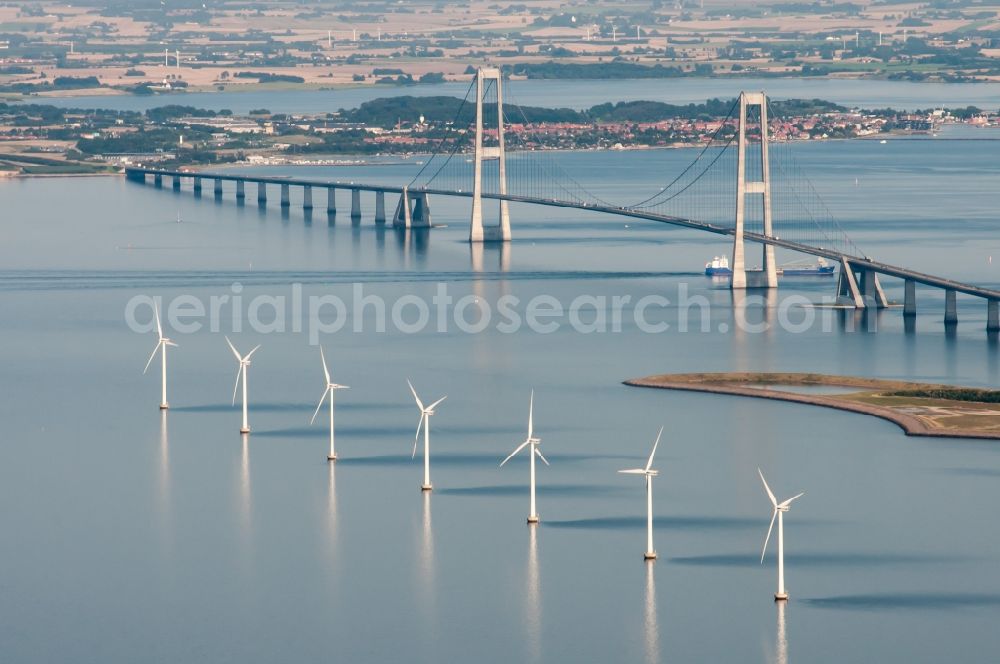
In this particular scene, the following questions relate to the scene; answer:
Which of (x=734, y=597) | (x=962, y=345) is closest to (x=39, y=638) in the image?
(x=734, y=597)

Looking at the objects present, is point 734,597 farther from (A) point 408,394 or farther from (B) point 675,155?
(B) point 675,155

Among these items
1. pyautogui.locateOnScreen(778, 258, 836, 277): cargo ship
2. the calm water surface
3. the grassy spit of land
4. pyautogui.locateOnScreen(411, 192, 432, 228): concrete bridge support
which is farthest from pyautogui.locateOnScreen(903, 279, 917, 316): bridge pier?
pyautogui.locateOnScreen(411, 192, 432, 228): concrete bridge support

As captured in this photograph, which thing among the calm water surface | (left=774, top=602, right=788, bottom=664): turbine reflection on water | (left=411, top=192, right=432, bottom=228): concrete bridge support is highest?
(left=411, top=192, right=432, bottom=228): concrete bridge support

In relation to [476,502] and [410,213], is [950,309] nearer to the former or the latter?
[476,502]

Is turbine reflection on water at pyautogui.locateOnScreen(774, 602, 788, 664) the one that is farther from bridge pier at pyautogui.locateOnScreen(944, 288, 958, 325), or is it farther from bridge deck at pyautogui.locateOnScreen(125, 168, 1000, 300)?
bridge pier at pyautogui.locateOnScreen(944, 288, 958, 325)

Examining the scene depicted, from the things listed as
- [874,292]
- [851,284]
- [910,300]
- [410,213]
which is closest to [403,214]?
[410,213]

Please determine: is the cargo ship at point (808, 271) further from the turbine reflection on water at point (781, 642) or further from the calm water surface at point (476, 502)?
the turbine reflection on water at point (781, 642)
